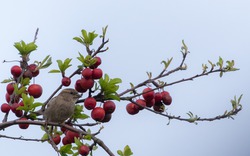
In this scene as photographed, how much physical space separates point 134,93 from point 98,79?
43cm

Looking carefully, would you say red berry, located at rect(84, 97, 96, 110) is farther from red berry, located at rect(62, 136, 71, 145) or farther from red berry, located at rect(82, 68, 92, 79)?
→ red berry, located at rect(62, 136, 71, 145)

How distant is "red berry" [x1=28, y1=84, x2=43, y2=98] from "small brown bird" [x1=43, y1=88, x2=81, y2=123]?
144 millimetres

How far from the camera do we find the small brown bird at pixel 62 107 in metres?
4.56

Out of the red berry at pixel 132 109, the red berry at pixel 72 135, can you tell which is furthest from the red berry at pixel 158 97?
the red berry at pixel 72 135

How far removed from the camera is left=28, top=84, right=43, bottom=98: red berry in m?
4.69

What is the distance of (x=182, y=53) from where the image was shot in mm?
4996

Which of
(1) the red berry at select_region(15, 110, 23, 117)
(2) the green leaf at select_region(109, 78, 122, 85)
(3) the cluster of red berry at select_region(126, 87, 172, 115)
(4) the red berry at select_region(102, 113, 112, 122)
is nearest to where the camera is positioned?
(2) the green leaf at select_region(109, 78, 122, 85)

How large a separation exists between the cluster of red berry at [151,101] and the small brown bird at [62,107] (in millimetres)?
657

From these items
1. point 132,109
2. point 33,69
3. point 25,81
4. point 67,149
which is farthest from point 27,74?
point 132,109

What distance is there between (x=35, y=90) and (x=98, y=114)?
0.68 metres

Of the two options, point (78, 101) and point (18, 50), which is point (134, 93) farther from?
point (18, 50)

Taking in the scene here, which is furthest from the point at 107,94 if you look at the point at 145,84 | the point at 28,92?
the point at 28,92

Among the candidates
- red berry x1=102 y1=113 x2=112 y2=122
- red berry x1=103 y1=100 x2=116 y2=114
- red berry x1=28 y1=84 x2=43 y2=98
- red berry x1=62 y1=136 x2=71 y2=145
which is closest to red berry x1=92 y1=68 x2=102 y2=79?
red berry x1=103 y1=100 x2=116 y2=114

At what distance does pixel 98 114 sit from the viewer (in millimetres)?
4504
